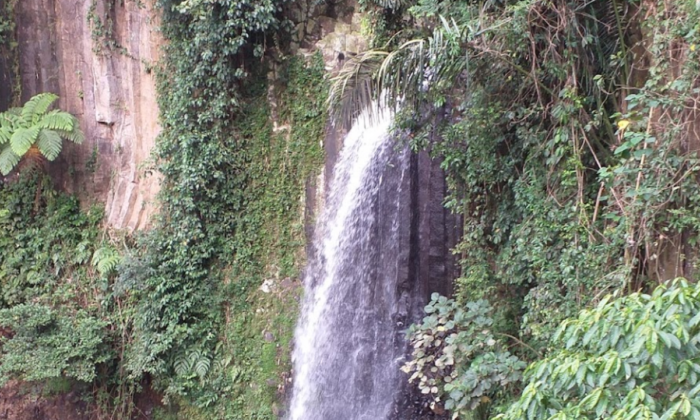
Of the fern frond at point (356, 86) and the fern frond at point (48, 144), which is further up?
the fern frond at point (48, 144)

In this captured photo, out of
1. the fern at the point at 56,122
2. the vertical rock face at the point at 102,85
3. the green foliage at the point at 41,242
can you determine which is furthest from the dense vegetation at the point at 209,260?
the fern at the point at 56,122

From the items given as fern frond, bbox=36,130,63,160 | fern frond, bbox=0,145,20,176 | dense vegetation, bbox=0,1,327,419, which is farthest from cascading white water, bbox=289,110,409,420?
fern frond, bbox=0,145,20,176

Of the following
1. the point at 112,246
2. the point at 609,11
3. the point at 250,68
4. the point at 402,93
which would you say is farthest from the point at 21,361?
the point at 609,11

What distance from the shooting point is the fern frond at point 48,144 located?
7.79 metres

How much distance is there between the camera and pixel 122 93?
847 cm

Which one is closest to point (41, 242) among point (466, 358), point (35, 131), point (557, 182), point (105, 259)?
point (105, 259)

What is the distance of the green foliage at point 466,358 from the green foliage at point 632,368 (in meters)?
1.64

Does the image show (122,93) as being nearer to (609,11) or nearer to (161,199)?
(161,199)

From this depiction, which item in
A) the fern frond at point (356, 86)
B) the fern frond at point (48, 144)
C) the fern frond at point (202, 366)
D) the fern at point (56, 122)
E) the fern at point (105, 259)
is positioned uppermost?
the fern at point (56, 122)

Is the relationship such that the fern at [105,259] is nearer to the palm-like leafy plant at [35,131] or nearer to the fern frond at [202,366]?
the palm-like leafy plant at [35,131]

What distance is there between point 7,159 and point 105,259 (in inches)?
75.4

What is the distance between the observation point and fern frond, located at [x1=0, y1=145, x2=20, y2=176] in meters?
7.50

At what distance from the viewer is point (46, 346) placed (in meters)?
7.16

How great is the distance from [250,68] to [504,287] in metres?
4.70
